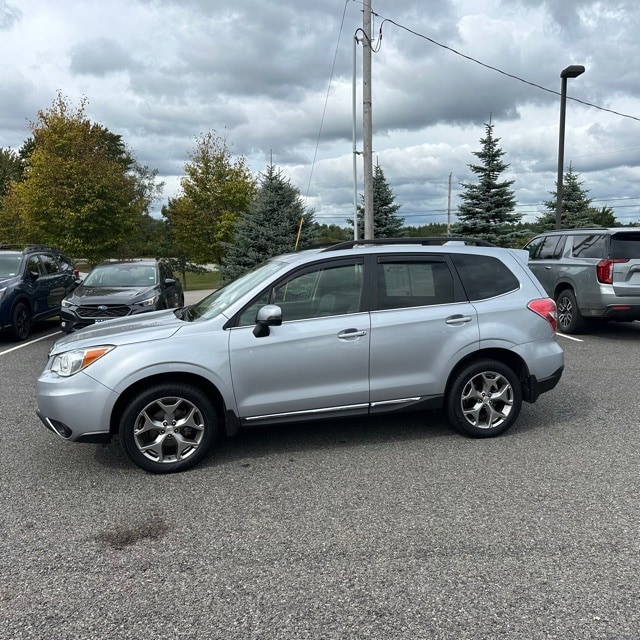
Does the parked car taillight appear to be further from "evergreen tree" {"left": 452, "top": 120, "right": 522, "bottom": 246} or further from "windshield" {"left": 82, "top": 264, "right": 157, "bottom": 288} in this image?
"evergreen tree" {"left": 452, "top": 120, "right": 522, "bottom": 246}

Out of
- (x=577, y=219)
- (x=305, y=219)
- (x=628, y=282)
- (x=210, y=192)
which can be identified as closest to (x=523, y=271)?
(x=628, y=282)

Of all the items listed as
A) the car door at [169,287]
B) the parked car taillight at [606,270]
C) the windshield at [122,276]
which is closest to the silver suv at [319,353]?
the parked car taillight at [606,270]

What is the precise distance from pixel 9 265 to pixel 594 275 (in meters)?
10.9

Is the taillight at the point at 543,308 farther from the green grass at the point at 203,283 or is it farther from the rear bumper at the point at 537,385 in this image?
the green grass at the point at 203,283

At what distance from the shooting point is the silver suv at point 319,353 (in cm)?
416

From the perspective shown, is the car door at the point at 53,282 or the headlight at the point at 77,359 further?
the car door at the point at 53,282

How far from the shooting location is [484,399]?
16.1ft

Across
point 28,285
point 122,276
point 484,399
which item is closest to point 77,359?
point 484,399

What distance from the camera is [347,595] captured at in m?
2.75

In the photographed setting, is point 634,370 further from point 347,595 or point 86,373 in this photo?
point 86,373

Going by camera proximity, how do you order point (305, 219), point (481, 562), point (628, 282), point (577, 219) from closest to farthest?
1. point (481, 562)
2. point (628, 282)
3. point (305, 219)
4. point (577, 219)

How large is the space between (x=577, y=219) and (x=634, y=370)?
81.7ft

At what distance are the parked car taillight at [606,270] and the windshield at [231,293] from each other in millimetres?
6549

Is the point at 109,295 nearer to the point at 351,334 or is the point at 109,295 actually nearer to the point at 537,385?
the point at 351,334
